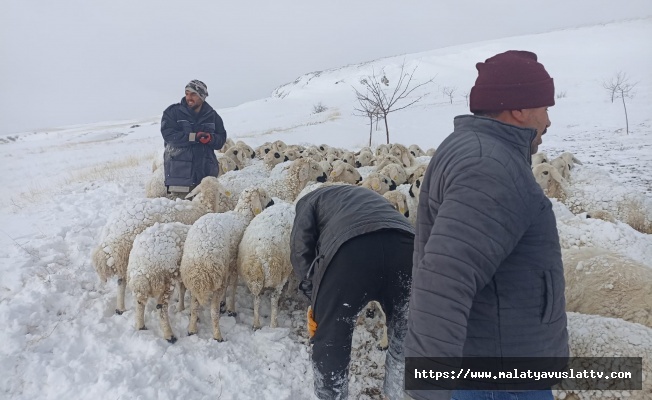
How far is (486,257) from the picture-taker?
154 cm

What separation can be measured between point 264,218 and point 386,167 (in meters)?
4.28

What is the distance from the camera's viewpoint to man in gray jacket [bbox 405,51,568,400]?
5.03 feet

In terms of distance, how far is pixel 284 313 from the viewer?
16.7ft

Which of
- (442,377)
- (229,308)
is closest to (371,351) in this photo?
(229,308)

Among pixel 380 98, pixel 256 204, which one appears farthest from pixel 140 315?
pixel 380 98

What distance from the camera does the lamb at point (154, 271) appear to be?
428cm

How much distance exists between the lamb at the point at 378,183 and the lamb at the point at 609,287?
10.7 feet

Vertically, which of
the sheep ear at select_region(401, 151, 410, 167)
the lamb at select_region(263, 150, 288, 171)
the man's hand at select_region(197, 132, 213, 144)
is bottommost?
the sheep ear at select_region(401, 151, 410, 167)

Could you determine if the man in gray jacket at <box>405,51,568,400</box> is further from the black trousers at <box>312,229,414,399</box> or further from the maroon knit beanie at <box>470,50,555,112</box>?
the black trousers at <box>312,229,414,399</box>

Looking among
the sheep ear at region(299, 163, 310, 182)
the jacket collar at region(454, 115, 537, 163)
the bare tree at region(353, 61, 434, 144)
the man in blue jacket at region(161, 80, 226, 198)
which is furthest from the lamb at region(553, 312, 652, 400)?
the bare tree at region(353, 61, 434, 144)

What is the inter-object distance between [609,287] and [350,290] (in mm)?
2889

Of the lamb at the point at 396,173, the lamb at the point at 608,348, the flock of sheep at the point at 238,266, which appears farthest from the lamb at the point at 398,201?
the lamb at the point at 608,348

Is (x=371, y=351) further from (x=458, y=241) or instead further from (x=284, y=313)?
(x=458, y=241)

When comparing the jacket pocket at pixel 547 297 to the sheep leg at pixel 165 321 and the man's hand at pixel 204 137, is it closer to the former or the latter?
the sheep leg at pixel 165 321
